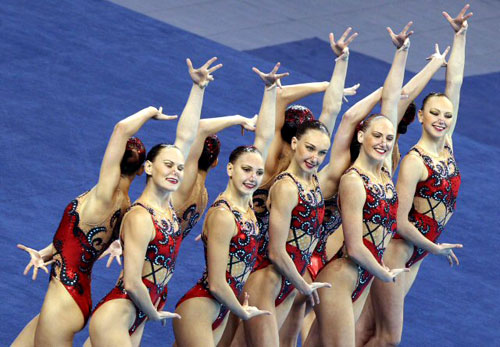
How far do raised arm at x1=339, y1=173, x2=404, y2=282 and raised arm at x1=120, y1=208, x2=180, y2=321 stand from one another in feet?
4.65

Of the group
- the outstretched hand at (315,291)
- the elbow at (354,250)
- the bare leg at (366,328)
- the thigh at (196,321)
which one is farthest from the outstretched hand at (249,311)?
the bare leg at (366,328)

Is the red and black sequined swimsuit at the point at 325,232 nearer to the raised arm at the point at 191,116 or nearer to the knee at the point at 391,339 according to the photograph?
the knee at the point at 391,339

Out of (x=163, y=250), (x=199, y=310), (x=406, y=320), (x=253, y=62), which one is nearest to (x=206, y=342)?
(x=199, y=310)

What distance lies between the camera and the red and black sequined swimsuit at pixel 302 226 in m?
8.39

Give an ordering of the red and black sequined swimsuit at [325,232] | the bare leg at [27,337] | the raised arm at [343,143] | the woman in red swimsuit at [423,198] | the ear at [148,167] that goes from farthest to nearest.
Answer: the woman in red swimsuit at [423,198]
the red and black sequined swimsuit at [325,232]
the raised arm at [343,143]
the bare leg at [27,337]
the ear at [148,167]

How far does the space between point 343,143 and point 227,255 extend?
1258mm

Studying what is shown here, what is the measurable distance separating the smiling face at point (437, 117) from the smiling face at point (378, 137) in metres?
0.54

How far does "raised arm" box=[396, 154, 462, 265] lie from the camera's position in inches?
352

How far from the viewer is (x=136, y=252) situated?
25.1ft

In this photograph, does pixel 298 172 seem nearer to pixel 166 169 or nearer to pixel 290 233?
pixel 290 233

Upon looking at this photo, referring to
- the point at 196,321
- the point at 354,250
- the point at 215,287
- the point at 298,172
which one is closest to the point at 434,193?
the point at 354,250

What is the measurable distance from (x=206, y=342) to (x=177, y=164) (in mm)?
1109

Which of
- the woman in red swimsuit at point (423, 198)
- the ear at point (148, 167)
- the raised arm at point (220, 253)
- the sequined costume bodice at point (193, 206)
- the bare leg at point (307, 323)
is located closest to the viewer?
the ear at point (148, 167)

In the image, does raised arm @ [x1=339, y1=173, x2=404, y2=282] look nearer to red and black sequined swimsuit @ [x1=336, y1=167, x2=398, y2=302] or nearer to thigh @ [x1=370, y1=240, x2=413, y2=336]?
red and black sequined swimsuit @ [x1=336, y1=167, x2=398, y2=302]
